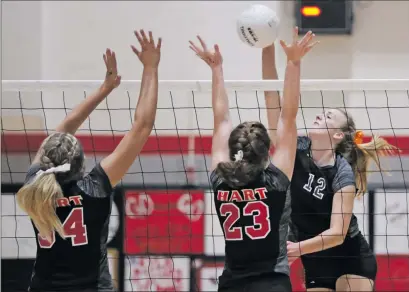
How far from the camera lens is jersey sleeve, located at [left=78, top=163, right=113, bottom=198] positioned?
A: 3418mm

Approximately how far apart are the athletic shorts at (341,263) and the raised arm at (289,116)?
3.79 ft

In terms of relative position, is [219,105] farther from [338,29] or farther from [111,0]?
[111,0]

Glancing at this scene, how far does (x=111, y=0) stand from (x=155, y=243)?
81.3 inches

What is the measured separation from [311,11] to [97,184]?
3.17 metres

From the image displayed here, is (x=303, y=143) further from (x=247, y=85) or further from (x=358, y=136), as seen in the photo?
(x=247, y=85)

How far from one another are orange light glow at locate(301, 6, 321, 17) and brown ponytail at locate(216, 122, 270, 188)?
2.85 m

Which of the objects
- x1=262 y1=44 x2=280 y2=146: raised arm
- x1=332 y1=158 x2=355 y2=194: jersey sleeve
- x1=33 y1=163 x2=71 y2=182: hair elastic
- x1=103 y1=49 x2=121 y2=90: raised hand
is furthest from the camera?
x1=262 y1=44 x2=280 y2=146: raised arm

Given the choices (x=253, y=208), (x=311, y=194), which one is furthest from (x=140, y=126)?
(x=311, y=194)

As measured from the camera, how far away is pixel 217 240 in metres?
6.06

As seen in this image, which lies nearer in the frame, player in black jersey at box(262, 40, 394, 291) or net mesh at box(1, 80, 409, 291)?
player in black jersey at box(262, 40, 394, 291)

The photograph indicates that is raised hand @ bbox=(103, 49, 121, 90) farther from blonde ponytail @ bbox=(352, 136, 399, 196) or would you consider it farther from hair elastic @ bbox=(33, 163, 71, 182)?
blonde ponytail @ bbox=(352, 136, 399, 196)

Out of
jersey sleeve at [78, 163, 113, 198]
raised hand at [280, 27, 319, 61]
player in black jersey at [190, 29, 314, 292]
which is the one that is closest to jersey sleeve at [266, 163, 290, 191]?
player in black jersey at [190, 29, 314, 292]

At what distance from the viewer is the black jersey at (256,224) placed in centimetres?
333

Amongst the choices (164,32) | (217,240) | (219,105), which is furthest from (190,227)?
(219,105)
